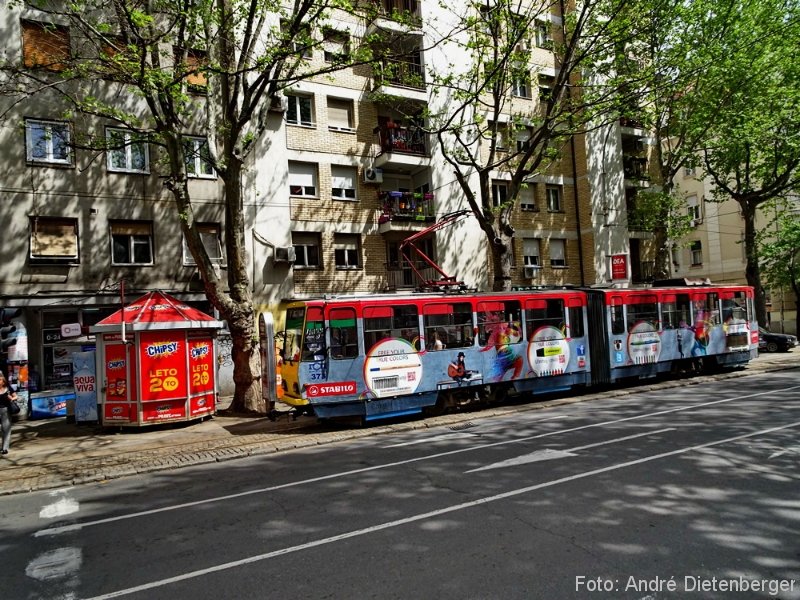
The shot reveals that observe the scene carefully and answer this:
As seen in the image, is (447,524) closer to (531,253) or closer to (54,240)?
(54,240)

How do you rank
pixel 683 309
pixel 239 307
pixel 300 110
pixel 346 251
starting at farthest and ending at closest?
pixel 346 251 → pixel 300 110 → pixel 683 309 → pixel 239 307

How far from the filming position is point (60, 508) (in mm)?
6832

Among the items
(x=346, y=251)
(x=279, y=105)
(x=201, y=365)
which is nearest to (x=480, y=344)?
(x=201, y=365)

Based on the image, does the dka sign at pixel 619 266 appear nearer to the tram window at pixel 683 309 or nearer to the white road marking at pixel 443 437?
the tram window at pixel 683 309

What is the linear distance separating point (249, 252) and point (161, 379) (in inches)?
274

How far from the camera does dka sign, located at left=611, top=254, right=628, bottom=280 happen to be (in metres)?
24.2

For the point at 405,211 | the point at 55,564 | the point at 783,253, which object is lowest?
the point at 55,564

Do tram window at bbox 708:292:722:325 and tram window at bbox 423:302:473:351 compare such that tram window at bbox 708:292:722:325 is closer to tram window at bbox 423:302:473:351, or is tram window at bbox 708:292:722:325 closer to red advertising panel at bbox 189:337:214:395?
tram window at bbox 423:302:473:351

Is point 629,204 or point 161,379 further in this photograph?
point 629,204

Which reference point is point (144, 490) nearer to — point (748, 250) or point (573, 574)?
point (573, 574)

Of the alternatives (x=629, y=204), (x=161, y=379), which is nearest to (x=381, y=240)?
(x=161, y=379)

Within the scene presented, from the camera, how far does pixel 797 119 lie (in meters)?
21.2

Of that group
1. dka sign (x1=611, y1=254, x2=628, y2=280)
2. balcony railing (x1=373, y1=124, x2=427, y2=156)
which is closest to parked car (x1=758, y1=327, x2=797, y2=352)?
dka sign (x1=611, y1=254, x2=628, y2=280)

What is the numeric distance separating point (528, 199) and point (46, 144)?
1879cm
